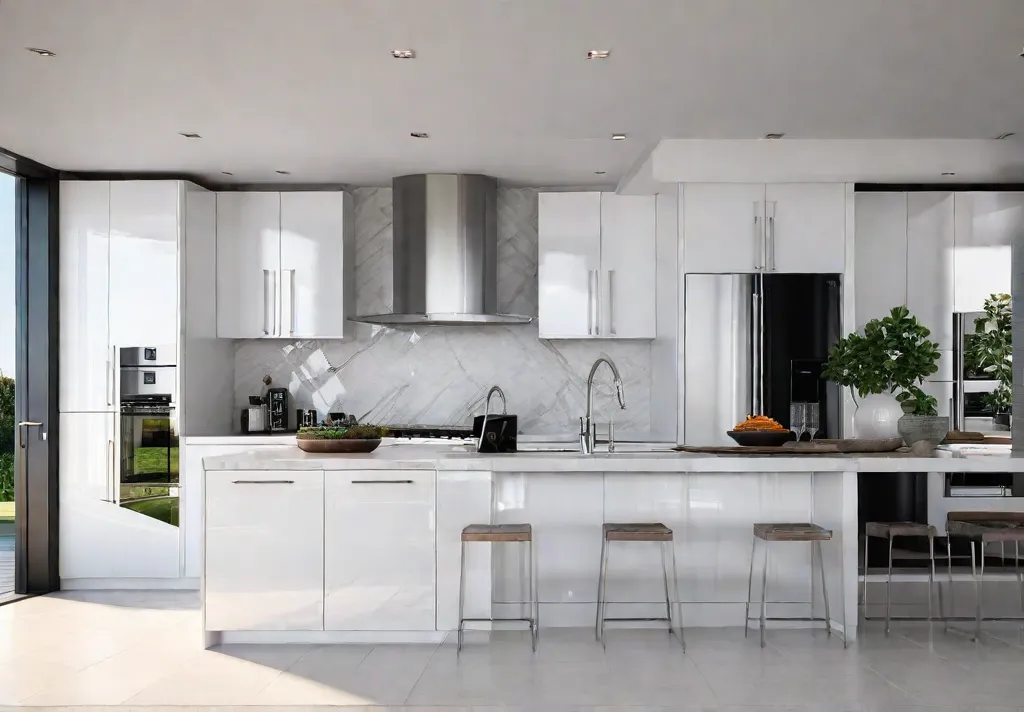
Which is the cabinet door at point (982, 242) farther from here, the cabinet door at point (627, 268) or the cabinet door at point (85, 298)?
the cabinet door at point (85, 298)

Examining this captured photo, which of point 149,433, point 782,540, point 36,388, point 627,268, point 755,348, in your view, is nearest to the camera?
point 782,540

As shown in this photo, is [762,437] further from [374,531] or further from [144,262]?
[144,262]

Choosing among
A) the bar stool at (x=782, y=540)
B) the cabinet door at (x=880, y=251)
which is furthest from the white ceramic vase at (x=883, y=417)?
the cabinet door at (x=880, y=251)

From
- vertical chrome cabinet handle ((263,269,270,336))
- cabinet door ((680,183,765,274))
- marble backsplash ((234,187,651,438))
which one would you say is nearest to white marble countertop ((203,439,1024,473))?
cabinet door ((680,183,765,274))

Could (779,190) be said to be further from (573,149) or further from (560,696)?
(560,696)

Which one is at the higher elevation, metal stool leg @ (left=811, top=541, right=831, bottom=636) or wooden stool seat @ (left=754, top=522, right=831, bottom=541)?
wooden stool seat @ (left=754, top=522, right=831, bottom=541)

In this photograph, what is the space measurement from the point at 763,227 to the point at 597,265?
1.22 m

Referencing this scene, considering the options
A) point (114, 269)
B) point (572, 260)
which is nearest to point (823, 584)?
point (572, 260)

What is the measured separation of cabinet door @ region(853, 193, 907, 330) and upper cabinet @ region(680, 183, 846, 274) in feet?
1.58

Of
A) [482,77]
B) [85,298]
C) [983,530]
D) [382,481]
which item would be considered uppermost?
[482,77]

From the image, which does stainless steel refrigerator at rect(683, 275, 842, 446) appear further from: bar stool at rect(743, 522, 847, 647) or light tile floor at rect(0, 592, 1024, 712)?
light tile floor at rect(0, 592, 1024, 712)

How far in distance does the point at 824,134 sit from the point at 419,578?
336cm

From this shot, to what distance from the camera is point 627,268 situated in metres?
6.50

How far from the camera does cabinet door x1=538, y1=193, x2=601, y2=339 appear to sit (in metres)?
6.51
